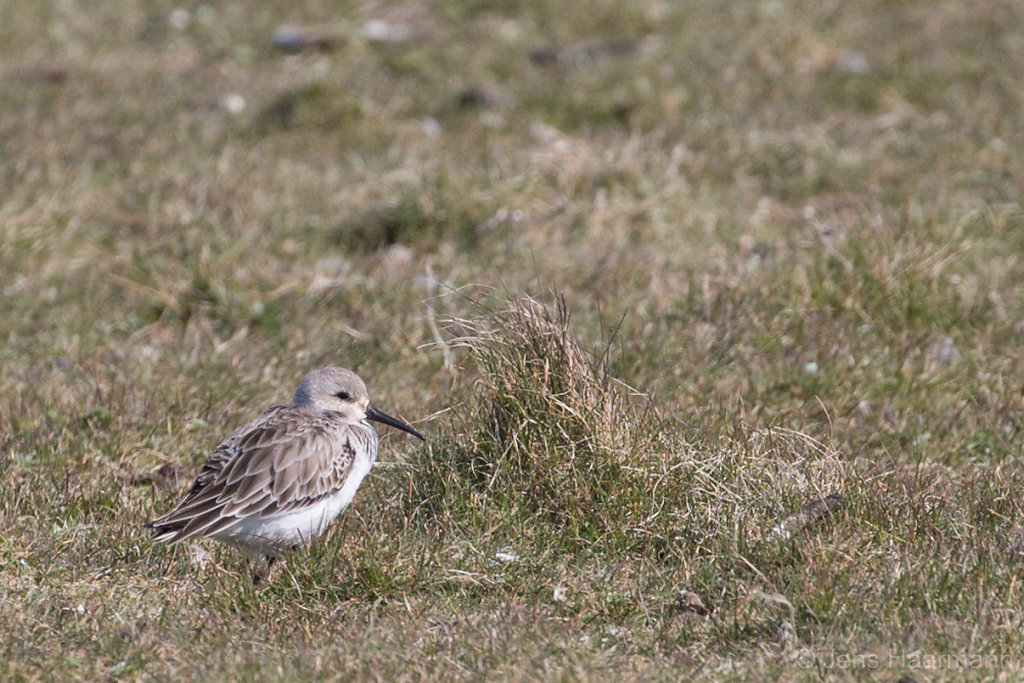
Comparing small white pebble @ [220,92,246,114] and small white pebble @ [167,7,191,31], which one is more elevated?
small white pebble @ [167,7,191,31]

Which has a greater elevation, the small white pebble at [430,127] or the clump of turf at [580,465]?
the clump of turf at [580,465]

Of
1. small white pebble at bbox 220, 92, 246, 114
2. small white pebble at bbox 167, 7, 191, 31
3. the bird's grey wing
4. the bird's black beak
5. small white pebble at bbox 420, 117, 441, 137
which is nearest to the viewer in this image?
the bird's grey wing

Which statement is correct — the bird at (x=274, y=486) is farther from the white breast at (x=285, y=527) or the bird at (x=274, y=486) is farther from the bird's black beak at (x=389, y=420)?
the bird's black beak at (x=389, y=420)

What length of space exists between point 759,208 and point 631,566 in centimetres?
538

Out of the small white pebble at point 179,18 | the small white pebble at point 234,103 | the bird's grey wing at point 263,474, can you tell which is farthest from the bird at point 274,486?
the small white pebble at point 179,18

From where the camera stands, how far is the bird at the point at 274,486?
5.61 meters

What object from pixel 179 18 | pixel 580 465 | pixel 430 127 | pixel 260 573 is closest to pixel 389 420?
pixel 580 465

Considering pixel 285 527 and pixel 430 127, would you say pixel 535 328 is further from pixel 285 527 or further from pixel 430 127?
pixel 430 127

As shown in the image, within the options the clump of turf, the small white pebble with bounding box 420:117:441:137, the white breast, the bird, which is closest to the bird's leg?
the bird

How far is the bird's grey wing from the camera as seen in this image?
5586mm

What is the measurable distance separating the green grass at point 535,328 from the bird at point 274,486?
150 mm

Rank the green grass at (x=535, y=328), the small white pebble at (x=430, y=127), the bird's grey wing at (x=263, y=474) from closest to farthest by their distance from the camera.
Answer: the green grass at (x=535, y=328), the bird's grey wing at (x=263, y=474), the small white pebble at (x=430, y=127)

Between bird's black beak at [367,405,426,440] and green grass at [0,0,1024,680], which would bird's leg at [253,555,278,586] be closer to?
green grass at [0,0,1024,680]

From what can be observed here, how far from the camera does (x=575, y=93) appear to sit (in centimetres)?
1231
